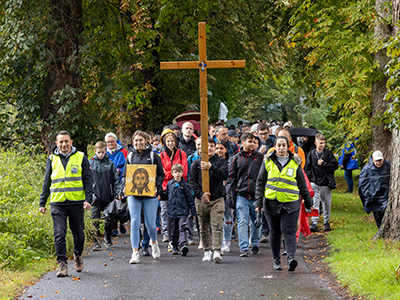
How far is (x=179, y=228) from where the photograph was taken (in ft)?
33.3

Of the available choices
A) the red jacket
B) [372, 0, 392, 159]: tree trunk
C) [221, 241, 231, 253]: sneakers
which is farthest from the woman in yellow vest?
[372, 0, 392, 159]: tree trunk

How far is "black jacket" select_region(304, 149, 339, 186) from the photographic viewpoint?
12.7m

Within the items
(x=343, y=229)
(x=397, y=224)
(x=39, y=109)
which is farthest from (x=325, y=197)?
(x=39, y=109)

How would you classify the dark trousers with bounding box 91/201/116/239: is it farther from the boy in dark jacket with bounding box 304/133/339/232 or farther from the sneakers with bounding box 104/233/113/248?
the boy in dark jacket with bounding box 304/133/339/232

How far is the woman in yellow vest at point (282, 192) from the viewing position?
28.5 ft

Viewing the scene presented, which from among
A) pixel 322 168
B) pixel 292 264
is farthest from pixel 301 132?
pixel 292 264

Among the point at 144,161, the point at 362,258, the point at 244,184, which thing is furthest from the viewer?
the point at 244,184

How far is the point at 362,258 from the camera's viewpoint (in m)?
8.91

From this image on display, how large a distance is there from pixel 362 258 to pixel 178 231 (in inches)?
122

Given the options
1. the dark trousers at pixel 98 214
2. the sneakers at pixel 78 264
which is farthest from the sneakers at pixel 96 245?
the sneakers at pixel 78 264

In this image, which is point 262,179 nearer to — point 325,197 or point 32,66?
point 325,197

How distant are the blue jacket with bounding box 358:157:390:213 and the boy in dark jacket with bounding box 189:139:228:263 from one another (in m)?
2.88

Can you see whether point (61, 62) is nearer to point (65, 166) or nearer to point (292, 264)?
point (65, 166)

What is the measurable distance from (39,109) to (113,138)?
4.58 m
